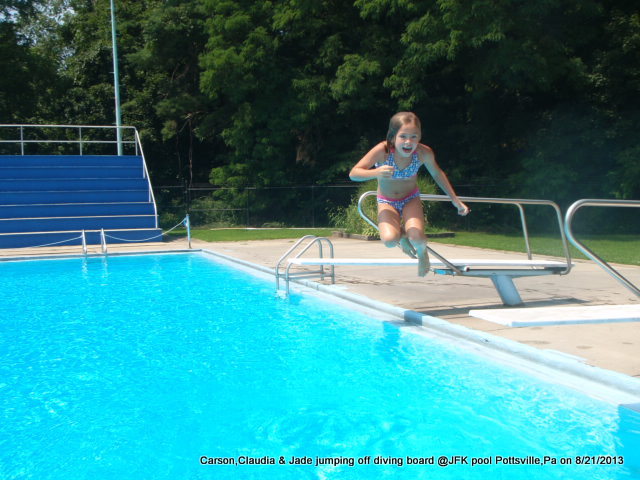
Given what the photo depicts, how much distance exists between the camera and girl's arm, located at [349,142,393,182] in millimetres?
5590

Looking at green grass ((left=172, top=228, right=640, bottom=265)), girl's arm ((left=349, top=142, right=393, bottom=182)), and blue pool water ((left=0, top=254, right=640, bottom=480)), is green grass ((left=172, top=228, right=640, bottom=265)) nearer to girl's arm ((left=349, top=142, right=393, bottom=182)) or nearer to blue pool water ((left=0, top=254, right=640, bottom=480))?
girl's arm ((left=349, top=142, right=393, bottom=182))

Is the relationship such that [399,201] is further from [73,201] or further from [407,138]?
[73,201]

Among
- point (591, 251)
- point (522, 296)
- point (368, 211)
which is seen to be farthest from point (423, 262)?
point (368, 211)

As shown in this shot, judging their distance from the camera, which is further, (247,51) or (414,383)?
(247,51)

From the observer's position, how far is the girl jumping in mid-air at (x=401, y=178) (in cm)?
583

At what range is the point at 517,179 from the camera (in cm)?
2222

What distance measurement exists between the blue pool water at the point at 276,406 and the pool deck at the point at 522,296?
62 cm

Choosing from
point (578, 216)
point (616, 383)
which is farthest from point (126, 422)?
point (578, 216)

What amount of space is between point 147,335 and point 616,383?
4.94m

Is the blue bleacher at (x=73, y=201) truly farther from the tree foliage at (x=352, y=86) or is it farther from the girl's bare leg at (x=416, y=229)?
the girl's bare leg at (x=416, y=229)

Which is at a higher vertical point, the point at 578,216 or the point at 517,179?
the point at 517,179

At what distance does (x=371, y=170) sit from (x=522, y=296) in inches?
141

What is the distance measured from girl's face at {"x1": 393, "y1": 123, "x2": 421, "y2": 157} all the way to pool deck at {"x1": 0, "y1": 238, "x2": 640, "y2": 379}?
65.6 inches

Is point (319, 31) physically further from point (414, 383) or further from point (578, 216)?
point (414, 383)
